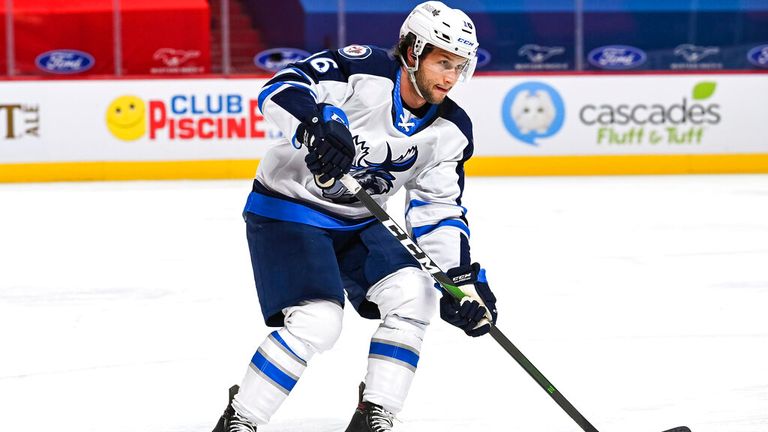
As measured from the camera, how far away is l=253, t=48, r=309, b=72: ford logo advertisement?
9.55m

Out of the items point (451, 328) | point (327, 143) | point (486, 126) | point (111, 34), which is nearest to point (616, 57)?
point (486, 126)

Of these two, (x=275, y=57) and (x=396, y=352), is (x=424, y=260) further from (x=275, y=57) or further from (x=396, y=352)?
(x=275, y=57)

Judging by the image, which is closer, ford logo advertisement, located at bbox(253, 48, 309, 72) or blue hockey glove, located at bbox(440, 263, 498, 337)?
blue hockey glove, located at bbox(440, 263, 498, 337)

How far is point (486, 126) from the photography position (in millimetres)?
9398

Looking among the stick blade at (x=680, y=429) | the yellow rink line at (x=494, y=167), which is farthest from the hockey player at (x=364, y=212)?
the yellow rink line at (x=494, y=167)

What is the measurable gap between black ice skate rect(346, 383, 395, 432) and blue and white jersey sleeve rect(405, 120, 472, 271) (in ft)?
1.01

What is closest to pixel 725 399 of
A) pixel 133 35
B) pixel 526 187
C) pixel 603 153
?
pixel 526 187

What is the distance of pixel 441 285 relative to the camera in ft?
7.89

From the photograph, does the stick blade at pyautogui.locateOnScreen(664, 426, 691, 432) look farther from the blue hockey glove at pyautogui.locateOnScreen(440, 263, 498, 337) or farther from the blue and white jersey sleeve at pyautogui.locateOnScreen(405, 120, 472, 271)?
the blue and white jersey sleeve at pyautogui.locateOnScreen(405, 120, 472, 271)

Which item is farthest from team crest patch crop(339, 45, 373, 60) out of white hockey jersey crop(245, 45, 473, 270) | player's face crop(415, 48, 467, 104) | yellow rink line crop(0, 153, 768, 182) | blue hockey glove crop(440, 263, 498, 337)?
yellow rink line crop(0, 153, 768, 182)

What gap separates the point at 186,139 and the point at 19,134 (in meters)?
1.20

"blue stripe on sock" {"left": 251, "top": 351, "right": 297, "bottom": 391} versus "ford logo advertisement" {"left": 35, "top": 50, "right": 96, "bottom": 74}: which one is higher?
"blue stripe on sock" {"left": 251, "top": 351, "right": 297, "bottom": 391}

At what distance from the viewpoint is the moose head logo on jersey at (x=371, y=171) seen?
97.0 inches

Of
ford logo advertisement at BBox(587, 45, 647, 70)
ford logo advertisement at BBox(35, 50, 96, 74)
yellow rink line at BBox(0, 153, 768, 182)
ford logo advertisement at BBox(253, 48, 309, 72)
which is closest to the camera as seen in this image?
yellow rink line at BBox(0, 153, 768, 182)
